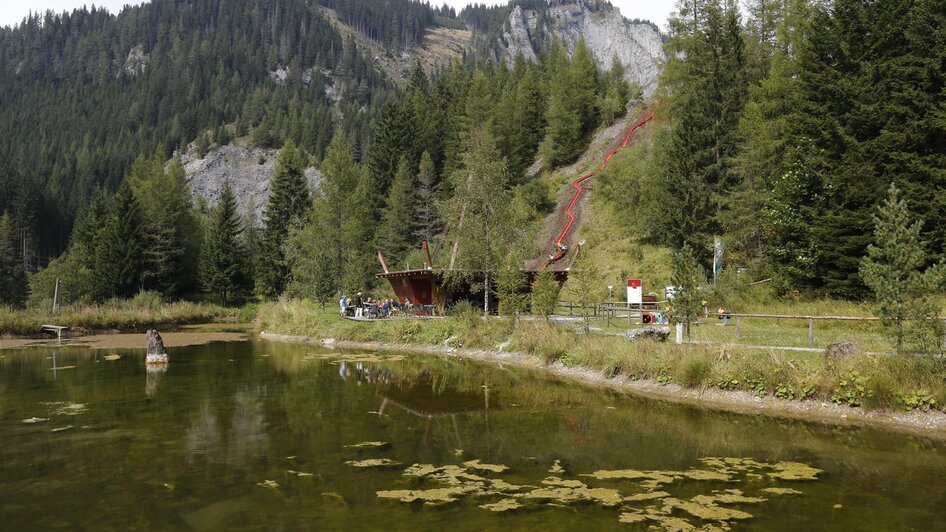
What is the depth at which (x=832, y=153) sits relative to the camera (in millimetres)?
27688

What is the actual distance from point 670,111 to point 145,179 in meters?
65.7

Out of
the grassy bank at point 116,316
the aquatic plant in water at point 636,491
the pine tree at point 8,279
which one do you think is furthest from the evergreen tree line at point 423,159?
the aquatic plant in water at point 636,491

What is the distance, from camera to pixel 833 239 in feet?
86.0

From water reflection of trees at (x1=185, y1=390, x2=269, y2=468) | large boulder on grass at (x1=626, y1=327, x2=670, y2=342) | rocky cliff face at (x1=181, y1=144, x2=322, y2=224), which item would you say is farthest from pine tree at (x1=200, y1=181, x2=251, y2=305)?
large boulder on grass at (x1=626, y1=327, x2=670, y2=342)

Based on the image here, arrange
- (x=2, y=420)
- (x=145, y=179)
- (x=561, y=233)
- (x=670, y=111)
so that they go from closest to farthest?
(x=2, y=420) < (x=670, y=111) < (x=561, y=233) < (x=145, y=179)

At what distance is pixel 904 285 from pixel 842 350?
7.08 ft

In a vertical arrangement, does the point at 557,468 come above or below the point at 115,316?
below

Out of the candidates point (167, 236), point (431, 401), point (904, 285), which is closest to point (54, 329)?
point (167, 236)

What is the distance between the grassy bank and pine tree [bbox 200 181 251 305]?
11.6m

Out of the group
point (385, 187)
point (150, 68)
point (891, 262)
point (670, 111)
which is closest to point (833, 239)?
point (891, 262)

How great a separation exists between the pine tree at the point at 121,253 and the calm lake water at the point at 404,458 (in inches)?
1752

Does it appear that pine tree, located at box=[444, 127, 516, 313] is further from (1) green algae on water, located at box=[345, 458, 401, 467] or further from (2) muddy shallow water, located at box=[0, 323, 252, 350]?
(1) green algae on water, located at box=[345, 458, 401, 467]

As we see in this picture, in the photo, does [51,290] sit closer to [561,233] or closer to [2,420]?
[561,233]

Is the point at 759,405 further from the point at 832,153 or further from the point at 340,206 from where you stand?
the point at 340,206
